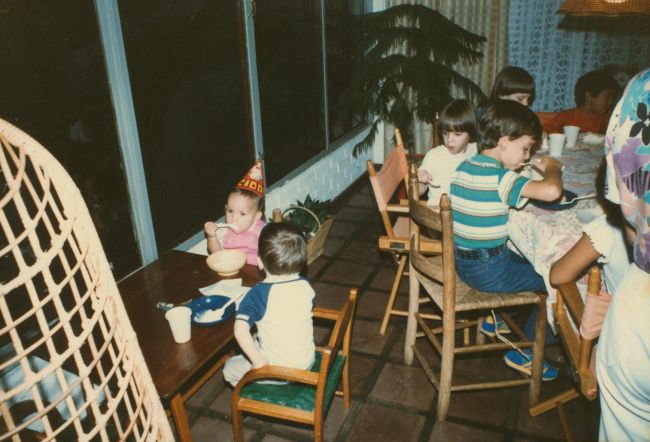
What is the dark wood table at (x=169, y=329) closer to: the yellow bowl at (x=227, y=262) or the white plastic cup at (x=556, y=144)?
the yellow bowl at (x=227, y=262)

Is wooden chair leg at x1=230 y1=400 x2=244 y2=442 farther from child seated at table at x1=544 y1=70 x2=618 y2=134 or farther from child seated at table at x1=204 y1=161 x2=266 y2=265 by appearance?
child seated at table at x1=544 y1=70 x2=618 y2=134

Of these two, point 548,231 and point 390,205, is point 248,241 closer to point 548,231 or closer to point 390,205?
point 390,205

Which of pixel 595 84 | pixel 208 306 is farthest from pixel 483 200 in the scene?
pixel 595 84

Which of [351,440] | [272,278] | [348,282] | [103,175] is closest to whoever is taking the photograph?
[272,278]

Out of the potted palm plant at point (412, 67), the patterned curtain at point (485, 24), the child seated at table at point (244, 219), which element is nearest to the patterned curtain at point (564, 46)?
the patterned curtain at point (485, 24)

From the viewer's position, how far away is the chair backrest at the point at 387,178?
2.35 meters

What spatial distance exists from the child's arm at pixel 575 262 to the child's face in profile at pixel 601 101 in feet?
7.78

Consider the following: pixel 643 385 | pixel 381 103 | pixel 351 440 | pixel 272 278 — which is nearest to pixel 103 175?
pixel 272 278

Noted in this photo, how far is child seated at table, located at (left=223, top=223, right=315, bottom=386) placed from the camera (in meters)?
1.64

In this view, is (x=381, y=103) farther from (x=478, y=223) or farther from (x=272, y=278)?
(x=272, y=278)

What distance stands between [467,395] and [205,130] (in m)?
2.06

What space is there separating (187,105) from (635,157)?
234 centimetres

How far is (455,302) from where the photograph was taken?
78.1 inches

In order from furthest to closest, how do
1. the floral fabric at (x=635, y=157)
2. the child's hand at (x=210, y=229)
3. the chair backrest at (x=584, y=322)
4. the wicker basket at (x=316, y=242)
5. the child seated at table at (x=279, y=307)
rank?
1. the wicker basket at (x=316, y=242)
2. the child's hand at (x=210, y=229)
3. the child seated at table at (x=279, y=307)
4. the chair backrest at (x=584, y=322)
5. the floral fabric at (x=635, y=157)
